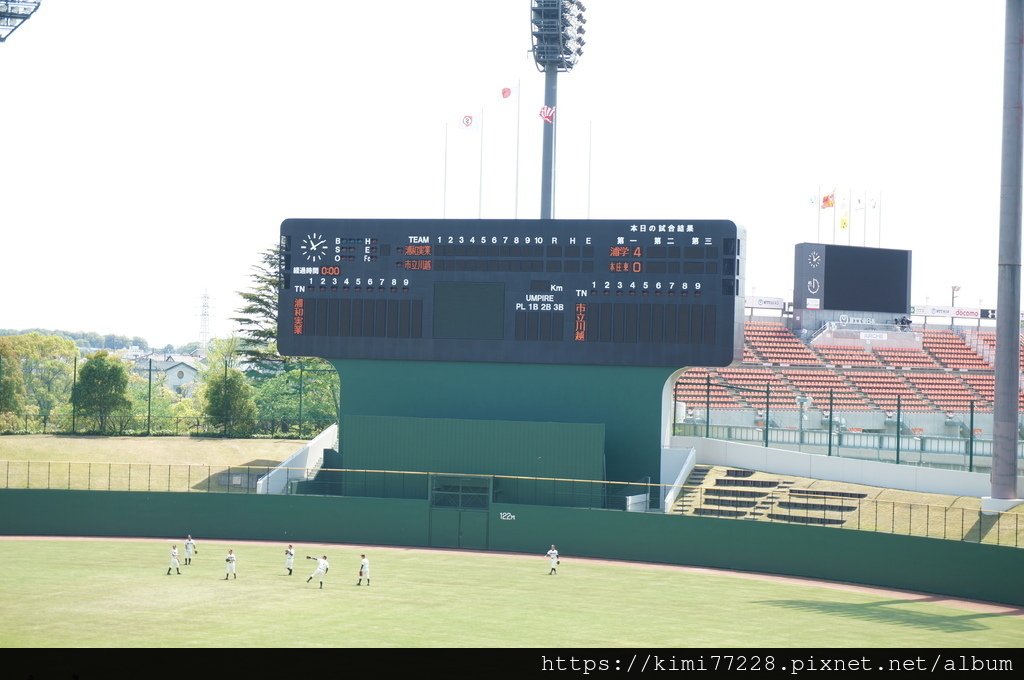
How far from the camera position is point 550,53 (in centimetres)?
5144

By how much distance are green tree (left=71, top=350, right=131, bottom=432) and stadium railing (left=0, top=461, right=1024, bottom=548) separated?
1265cm

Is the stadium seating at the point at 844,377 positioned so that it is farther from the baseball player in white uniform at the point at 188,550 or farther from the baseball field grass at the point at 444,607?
the baseball player in white uniform at the point at 188,550

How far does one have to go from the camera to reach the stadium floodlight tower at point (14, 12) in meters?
41.5

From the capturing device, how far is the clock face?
136 ft

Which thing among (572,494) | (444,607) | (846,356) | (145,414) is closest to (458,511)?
(572,494)

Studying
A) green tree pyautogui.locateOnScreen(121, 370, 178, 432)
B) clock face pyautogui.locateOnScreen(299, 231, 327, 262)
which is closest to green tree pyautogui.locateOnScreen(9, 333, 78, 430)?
green tree pyautogui.locateOnScreen(121, 370, 178, 432)

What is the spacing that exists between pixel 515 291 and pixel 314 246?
6950 mm

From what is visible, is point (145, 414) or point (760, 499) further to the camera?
point (145, 414)

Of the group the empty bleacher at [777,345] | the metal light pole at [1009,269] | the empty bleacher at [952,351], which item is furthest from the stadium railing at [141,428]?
the empty bleacher at [952,351]

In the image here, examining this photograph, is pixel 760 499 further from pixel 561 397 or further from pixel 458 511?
pixel 458 511

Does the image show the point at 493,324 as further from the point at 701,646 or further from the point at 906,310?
the point at 906,310

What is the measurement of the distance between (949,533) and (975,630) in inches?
280

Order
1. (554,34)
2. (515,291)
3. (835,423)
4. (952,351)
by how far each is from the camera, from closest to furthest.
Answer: (515,291), (554,34), (835,423), (952,351)

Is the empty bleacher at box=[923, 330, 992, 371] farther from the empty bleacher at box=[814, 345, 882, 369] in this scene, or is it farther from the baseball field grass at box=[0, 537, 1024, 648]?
the baseball field grass at box=[0, 537, 1024, 648]
